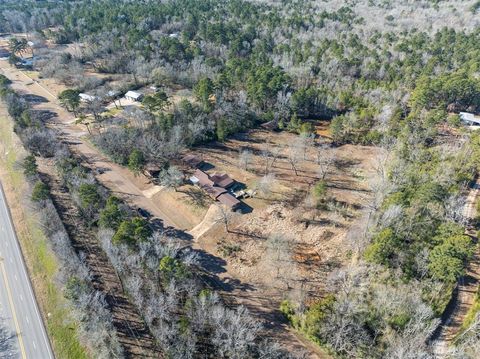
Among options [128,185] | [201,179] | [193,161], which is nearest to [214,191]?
[201,179]

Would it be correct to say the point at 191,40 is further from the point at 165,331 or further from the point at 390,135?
the point at 165,331

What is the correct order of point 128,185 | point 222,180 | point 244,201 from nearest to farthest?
1. point 244,201
2. point 222,180
3. point 128,185

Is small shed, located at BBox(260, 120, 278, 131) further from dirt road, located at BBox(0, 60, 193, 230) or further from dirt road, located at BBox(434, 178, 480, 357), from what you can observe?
dirt road, located at BBox(434, 178, 480, 357)

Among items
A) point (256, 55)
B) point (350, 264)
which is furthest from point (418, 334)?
point (256, 55)

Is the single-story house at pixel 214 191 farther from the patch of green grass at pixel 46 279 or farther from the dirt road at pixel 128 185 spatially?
the patch of green grass at pixel 46 279

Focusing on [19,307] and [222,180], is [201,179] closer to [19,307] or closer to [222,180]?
[222,180]
